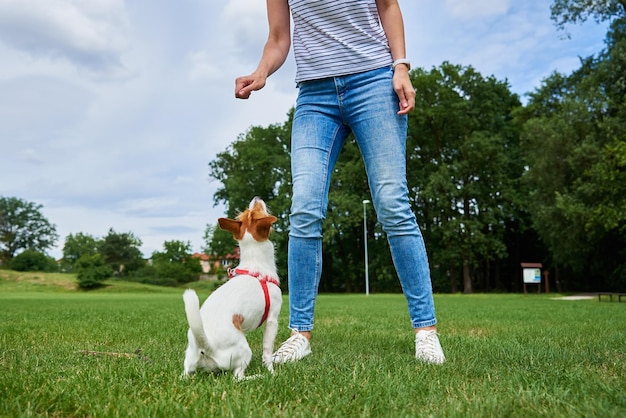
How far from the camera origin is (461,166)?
115ft

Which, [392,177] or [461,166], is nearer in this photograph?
[392,177]

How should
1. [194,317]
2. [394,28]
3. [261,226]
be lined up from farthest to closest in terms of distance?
1. [394,28]
2. [261,226]
3. [194,317]

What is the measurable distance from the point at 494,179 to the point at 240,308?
3521cm

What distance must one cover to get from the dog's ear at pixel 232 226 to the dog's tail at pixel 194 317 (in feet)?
2.66

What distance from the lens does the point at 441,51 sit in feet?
122

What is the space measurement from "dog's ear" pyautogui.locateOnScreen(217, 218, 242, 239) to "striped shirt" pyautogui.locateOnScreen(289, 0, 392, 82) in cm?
112

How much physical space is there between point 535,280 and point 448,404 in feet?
103

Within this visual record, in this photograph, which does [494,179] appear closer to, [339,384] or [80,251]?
[339,384]

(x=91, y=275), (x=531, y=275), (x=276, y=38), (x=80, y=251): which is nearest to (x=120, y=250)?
(x=80, y=251)

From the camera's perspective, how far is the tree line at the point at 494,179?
26344 millimetres

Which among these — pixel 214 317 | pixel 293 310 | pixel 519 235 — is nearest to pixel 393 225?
pixel 293 310

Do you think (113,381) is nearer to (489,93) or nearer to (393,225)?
(393,225)

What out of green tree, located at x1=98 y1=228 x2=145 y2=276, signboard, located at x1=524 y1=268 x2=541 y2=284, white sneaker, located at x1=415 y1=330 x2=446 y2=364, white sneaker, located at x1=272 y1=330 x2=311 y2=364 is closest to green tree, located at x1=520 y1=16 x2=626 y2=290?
signboard, located at x1=524 y1=268 x2=541 y2=284

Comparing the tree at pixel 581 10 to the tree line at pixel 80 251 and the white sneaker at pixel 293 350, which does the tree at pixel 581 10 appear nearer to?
the white sneaker at pixel 293 350
